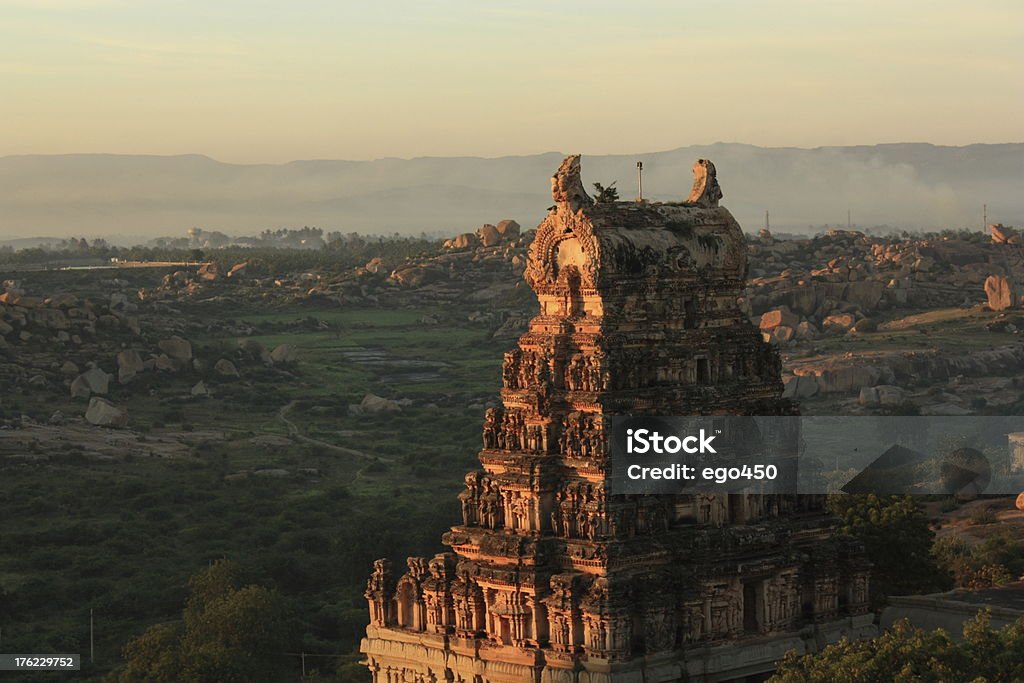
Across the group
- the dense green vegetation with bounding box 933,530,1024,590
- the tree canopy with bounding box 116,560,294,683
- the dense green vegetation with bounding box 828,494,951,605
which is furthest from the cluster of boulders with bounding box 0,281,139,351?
the dense green vegetation with bounding box 828,494,951,605

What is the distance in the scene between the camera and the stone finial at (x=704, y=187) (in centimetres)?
4406

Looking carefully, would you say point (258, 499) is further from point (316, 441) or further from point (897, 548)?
point (897, 548)

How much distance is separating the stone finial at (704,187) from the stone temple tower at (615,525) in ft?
0.40

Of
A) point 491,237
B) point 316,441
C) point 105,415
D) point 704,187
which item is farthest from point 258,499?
point 491,237

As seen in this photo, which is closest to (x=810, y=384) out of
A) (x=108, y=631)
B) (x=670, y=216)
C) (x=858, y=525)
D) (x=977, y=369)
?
(x=977, y=369)

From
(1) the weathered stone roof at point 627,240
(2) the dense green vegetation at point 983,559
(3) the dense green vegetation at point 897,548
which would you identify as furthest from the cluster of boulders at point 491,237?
(1) the weathered stone roof at point 627,240

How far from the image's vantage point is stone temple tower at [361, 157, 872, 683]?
40375 mm

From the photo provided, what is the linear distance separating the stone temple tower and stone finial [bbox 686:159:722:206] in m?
0.12

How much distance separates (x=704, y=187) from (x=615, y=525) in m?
7.14

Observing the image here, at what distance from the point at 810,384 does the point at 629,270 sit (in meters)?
69.3

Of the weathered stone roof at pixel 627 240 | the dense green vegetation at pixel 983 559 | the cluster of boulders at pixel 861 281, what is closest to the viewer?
the weathered stone roof at pixel 627 240

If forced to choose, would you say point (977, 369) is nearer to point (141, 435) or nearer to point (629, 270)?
point (141, 435)

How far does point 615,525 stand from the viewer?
40562mm

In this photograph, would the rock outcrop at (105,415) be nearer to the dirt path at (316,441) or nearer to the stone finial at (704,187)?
the dirt path at (316,441)
